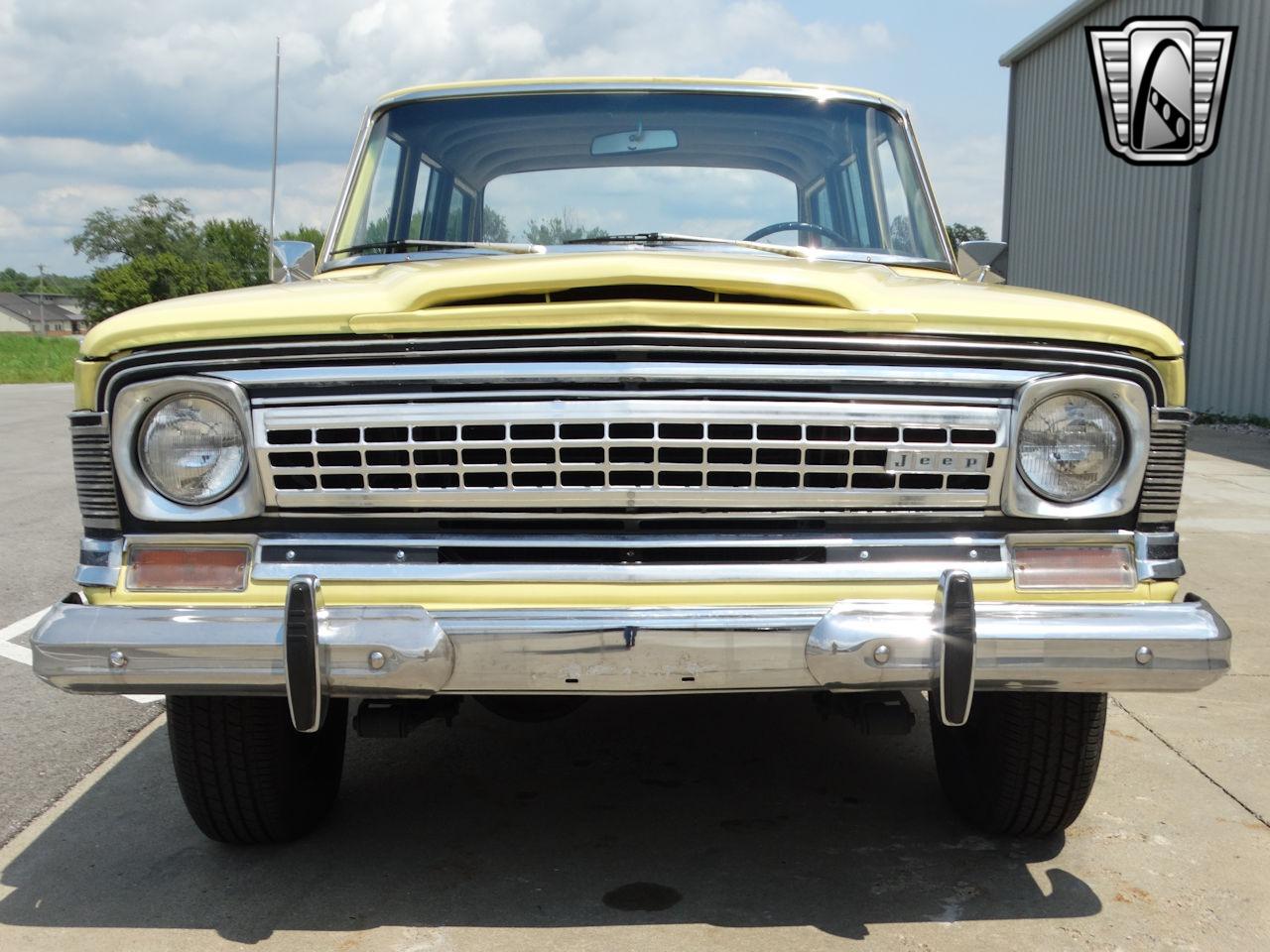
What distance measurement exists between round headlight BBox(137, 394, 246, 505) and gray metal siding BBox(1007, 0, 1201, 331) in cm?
1462

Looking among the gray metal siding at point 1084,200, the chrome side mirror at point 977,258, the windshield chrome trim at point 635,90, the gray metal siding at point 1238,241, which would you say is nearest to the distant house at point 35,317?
the gray metal siding at point 1084,200

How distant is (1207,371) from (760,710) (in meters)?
12.4

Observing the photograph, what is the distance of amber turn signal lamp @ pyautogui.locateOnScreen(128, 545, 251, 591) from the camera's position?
239 cm

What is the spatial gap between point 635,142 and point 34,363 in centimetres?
3780

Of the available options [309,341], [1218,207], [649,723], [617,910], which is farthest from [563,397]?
[1218,207]

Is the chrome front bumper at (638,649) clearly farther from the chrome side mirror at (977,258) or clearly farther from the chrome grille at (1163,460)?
the chrome side mirror at (977,258)

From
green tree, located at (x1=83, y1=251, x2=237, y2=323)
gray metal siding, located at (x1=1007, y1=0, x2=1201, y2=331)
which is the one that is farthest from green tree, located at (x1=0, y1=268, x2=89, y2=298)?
gray metal siding, located at (x1=1007, y1=0, x2=1201, y2=331)

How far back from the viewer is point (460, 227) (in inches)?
147

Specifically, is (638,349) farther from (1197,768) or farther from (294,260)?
(1197,768)

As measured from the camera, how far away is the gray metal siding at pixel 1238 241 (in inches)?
522

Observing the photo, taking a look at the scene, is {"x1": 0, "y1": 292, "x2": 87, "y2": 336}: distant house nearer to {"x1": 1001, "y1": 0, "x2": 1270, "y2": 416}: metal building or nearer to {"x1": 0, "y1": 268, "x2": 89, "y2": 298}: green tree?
{"x1": 0, "y1": 268, "x2": 89, "y2": 298}: green tree

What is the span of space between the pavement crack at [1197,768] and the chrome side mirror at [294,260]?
2.90 meters

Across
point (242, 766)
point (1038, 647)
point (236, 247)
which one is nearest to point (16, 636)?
point (242, 766)

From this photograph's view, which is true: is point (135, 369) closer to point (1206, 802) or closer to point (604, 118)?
point (604, 118)
